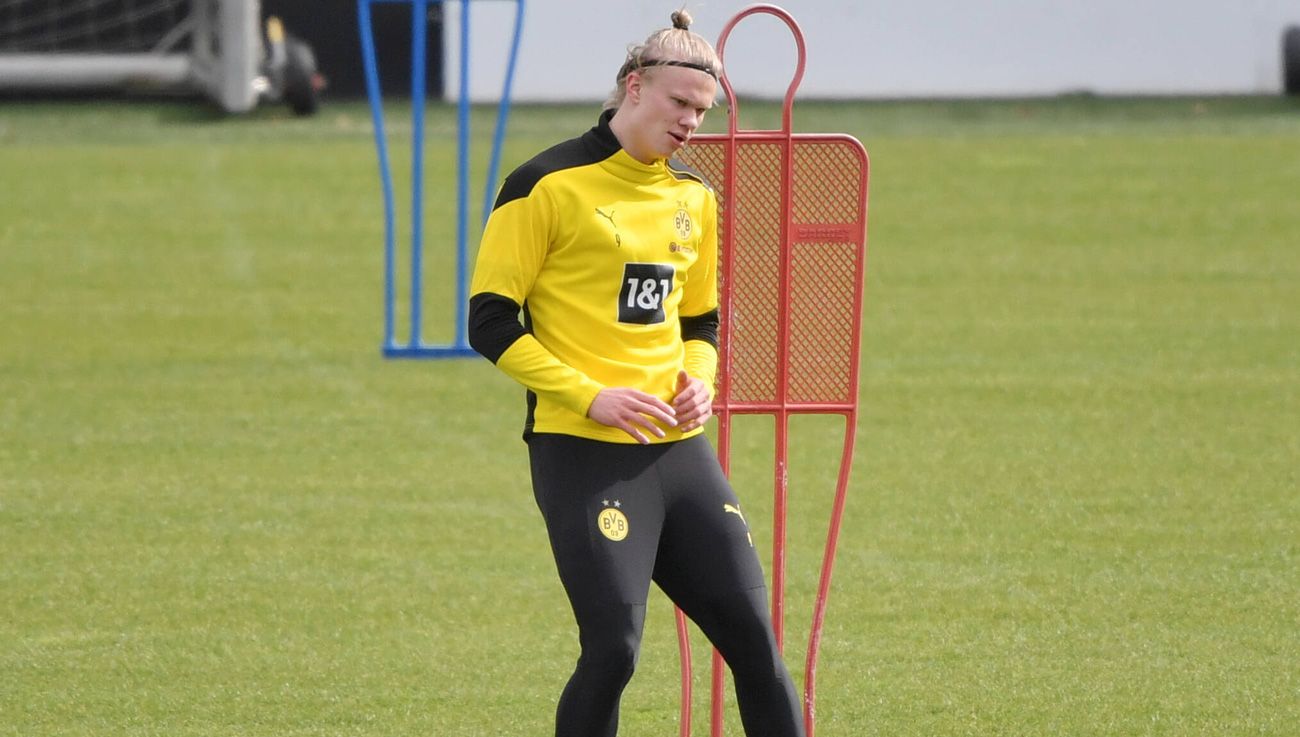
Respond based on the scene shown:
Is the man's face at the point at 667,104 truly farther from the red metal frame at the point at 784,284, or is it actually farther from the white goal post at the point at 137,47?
the white goal post at the point at 137,47

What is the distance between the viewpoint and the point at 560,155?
4430 mm

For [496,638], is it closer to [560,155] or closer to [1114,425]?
[560,155]

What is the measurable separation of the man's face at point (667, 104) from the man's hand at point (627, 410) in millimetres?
554

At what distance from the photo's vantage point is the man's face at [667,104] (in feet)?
14.1

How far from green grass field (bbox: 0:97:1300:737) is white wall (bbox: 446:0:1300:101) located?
610 centimetres

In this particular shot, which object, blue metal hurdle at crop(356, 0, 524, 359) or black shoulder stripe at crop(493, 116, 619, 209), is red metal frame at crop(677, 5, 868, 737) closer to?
black shoulder stripe at crop(493, 116, 619, 209)

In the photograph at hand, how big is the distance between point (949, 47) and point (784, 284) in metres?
19.3

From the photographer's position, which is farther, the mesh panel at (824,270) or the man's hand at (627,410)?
the mesh panel at (824,270)

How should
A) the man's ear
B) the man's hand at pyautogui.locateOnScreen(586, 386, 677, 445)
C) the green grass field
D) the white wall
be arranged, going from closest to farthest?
the man's hand at pyautogui.locateOnScreen(586, 386, 677, 445) → the man's ear → the green grass field → the white wall

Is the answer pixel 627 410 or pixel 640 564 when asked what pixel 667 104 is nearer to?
pixel 627 410

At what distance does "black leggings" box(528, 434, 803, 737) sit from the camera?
4.32 metres

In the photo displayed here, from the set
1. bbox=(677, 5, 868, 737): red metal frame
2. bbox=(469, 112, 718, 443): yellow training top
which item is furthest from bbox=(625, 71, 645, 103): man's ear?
bbox=(677, 5, 868, 737): red metal frame

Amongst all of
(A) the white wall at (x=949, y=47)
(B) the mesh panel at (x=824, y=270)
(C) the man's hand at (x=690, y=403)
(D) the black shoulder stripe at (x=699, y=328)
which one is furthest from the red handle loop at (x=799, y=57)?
(A) the white wall at (x=949, y=47)

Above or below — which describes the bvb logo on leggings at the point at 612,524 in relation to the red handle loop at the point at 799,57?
below
